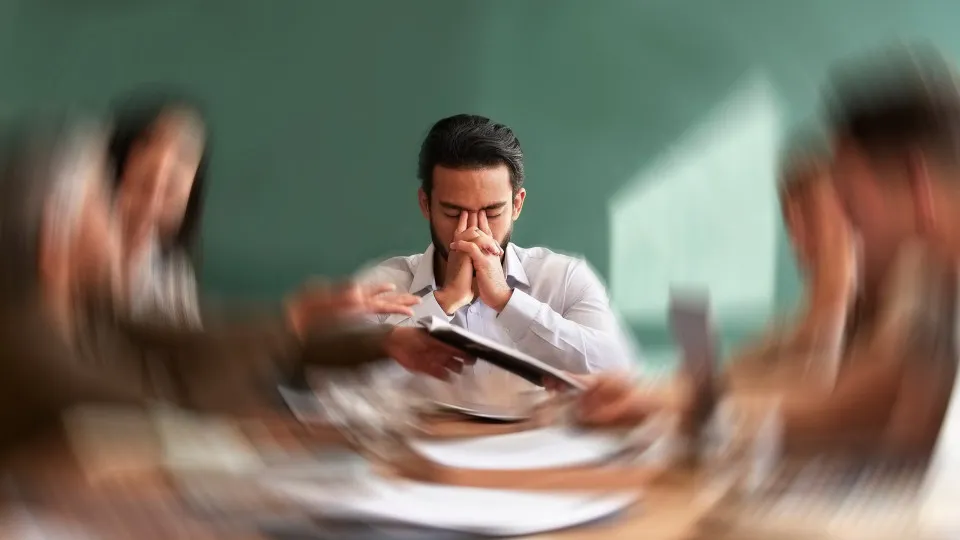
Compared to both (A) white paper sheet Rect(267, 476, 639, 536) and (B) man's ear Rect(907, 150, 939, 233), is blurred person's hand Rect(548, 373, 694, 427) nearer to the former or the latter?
(A) white paper sheet Rect(267, 476, 639, 536)

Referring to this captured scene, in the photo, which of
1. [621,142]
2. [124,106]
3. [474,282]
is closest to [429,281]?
[474,282]

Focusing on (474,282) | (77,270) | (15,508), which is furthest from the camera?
(474,282)

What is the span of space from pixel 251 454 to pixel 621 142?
19.7 inches

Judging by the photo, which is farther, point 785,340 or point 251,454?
point 785,340

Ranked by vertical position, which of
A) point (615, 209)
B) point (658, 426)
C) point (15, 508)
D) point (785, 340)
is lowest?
point (15, 508)

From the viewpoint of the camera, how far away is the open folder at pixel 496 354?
0.74 m

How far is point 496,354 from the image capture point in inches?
29.2

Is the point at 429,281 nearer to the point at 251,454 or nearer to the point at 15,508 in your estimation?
the point at 251,454

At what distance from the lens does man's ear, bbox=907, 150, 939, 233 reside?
768 mm

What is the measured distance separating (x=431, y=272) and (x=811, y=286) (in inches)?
15.9

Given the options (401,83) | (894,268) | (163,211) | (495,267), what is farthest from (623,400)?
(163,211)

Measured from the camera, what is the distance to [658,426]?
77cm

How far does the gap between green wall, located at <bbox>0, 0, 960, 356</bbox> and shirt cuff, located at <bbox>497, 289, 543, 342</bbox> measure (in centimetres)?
6

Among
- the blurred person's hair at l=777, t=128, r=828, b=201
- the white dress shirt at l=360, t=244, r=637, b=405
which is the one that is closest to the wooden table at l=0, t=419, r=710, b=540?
the white dress shirt at l=360, t=244, r=637, b=405
